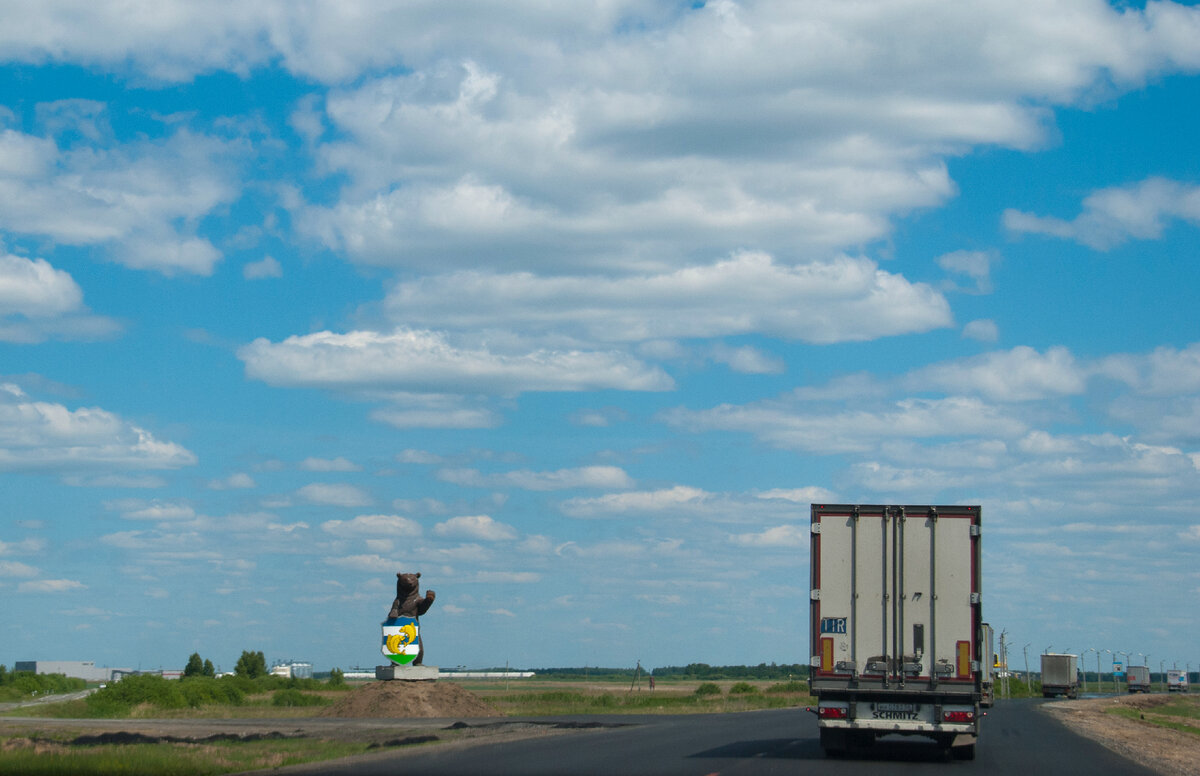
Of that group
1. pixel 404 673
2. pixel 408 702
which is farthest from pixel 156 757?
pixel 404 673

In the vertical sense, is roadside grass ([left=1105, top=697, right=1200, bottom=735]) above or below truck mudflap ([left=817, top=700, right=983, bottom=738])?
below

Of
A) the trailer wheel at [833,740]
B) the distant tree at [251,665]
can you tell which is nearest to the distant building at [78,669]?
the distant tree at [251,665]

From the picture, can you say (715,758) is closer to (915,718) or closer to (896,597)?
(915,718)

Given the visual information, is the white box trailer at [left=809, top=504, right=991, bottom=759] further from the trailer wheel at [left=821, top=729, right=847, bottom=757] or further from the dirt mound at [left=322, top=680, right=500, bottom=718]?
the dirt mound at [left=322, top=680, right=500, bottom=718]

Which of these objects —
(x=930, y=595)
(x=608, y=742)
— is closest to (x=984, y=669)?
(x=930, y=595)

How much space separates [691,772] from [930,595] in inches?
223

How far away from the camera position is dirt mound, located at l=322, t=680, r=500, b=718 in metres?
46.1

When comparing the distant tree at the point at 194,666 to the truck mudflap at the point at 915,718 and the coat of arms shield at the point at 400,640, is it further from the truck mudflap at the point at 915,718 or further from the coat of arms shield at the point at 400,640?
the truck mudflap at the point at 915,718

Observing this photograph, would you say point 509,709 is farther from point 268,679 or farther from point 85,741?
point 268,679

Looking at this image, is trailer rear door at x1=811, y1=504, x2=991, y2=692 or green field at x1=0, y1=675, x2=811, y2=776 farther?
trailer rear door at x1=811, y1=504, x2=991, y2=692

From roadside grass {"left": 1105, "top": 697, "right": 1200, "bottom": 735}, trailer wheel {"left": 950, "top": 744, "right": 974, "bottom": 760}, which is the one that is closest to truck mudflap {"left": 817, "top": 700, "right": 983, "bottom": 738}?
trailer wheel {"left": 950, "top": 744, "right": 974, "bottom": 760}

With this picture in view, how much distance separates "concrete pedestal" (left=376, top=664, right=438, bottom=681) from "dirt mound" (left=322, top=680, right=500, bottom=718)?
46cm

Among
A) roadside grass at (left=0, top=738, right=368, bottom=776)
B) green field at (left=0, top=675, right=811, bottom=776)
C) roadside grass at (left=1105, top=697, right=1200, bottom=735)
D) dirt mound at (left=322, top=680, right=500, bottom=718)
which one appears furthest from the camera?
roadside grass at (left=1105, top=697, right=1200, bottom=735)

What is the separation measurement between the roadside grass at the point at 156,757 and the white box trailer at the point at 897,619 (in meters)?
10.5
